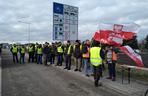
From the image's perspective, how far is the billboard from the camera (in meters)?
28.3

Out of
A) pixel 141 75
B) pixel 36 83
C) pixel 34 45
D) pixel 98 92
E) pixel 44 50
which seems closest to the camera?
pixel 98 92

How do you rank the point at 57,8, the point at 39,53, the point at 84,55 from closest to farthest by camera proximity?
the point at 84,55
the point at 39,53
the point at 57,8

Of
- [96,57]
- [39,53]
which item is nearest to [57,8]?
[39,53]

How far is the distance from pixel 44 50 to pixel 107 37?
13120mm

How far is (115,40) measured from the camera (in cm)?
1303

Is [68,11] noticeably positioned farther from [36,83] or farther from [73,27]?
[36,83]

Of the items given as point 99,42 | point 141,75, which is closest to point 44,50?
point 141,75

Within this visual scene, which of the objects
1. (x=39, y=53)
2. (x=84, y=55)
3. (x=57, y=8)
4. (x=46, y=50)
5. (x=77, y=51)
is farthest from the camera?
(x=57, y=8)

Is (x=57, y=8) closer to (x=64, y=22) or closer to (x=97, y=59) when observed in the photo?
(x=64, y=22)

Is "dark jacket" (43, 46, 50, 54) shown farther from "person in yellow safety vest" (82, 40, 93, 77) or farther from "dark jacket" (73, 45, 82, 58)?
"person in yellow safety vest" (82, 40, 93, 77)

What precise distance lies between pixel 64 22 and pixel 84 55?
12.4 metres

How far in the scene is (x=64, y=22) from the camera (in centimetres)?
2872

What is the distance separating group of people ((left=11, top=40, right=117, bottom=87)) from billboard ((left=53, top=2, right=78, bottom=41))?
254cm

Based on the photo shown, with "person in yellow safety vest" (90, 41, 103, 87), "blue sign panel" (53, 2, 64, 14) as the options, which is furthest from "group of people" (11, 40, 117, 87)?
"blue sign panel" (53, 2, 64, 14)
